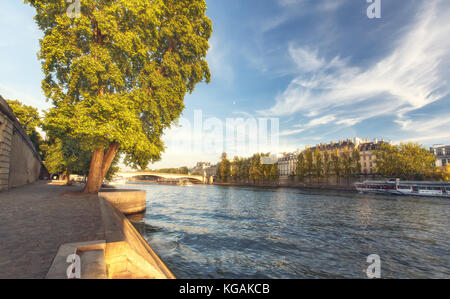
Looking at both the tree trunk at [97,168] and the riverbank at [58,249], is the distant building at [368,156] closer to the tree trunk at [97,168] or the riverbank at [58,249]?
the tree trunk at [97,168]

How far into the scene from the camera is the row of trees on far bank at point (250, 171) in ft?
315

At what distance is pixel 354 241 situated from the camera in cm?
1125

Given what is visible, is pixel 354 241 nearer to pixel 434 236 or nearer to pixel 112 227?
pixel 434 236

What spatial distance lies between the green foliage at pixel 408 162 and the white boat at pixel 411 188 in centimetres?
1362

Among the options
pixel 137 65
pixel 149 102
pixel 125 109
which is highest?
pixel 137 65

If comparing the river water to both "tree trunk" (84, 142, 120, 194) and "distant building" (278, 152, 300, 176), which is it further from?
"distant building" (278, 152, 300, 176)

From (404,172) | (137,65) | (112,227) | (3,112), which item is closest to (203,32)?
(137,65)

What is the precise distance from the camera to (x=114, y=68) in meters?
13.9

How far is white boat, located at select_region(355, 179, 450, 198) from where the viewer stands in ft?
149

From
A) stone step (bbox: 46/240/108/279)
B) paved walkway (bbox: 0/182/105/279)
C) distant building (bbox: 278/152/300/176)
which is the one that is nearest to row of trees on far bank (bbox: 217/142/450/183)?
distant building (bbox: 278/152/300/176)

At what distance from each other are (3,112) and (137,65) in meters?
11.9

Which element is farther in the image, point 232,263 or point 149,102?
point 149,102

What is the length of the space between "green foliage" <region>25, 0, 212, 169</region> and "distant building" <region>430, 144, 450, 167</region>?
105320 mm

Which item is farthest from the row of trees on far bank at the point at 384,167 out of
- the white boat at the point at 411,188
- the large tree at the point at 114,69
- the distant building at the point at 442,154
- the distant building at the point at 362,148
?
the large tree at the point at 114,69
